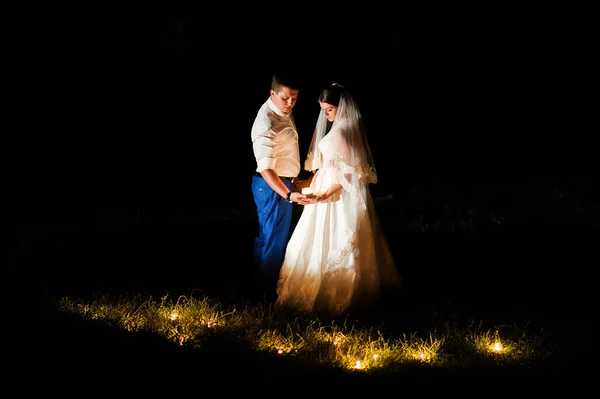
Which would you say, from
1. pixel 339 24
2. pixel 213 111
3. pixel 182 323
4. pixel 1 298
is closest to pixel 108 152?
pixel 213 111

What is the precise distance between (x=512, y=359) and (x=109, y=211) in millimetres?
7021

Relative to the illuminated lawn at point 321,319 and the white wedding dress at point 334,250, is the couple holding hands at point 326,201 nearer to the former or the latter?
the white wedding dress at point 334,250

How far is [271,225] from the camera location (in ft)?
20.4

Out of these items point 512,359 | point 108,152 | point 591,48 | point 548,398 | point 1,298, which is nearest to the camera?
point 548,398

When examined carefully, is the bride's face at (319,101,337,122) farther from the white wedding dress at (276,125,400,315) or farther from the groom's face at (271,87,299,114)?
the groom's face at (271,87,299,114)

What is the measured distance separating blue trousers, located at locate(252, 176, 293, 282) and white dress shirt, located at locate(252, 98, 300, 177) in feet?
0.58

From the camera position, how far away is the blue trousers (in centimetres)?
615

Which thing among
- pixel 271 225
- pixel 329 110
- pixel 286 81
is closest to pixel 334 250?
pixel 271 225

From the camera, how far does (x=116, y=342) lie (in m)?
4.89

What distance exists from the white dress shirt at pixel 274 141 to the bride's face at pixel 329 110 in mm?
447

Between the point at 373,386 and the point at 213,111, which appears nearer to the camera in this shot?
the point at 373,386

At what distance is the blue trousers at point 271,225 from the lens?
242 inches

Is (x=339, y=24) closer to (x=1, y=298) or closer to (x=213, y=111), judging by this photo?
(x=213, y=111)

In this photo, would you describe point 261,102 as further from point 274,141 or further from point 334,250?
point 334,250
